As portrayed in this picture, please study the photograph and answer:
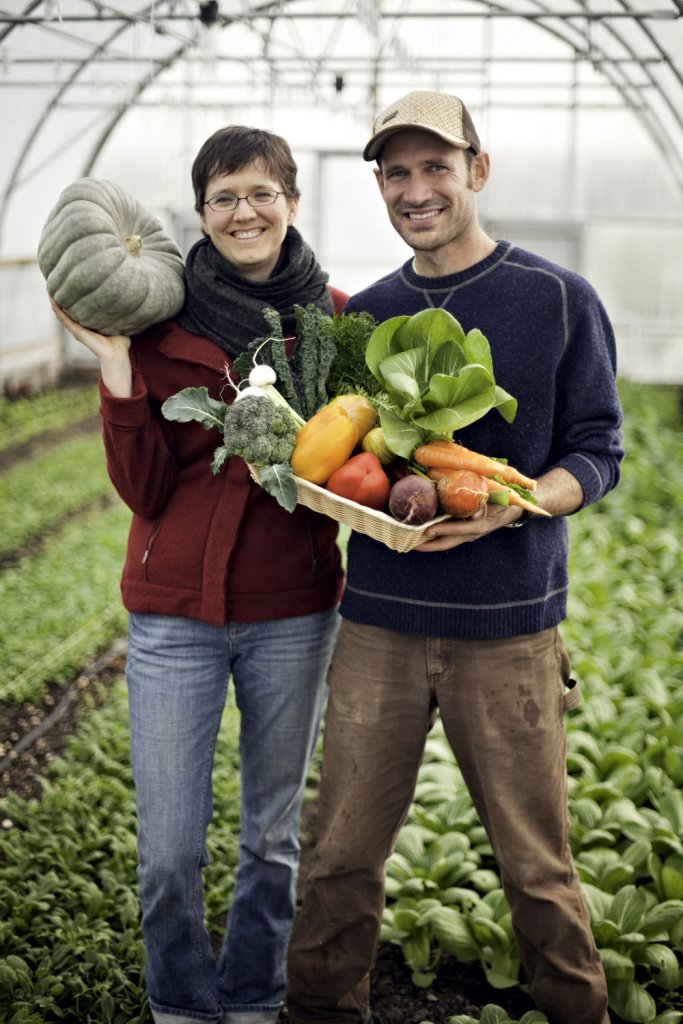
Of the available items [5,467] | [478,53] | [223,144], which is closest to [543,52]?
[478,53]

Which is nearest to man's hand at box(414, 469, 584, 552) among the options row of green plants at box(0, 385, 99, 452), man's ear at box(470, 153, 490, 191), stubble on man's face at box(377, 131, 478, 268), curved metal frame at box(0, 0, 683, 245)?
stubble on man's face at box(377, 131, 478, 268)

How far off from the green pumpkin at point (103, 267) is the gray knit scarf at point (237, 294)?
0.06m

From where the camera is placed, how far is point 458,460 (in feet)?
6.69

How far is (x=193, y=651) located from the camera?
2.29 m

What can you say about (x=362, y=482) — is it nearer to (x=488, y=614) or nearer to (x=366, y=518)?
(x=366, y=518)

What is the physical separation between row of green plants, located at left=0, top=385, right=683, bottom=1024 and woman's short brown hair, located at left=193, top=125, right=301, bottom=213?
200 centimetres

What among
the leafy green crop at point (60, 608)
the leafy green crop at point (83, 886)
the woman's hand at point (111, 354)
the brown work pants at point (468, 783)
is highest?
the woman's hand at point (111, 354)

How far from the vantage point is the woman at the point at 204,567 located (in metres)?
2.25

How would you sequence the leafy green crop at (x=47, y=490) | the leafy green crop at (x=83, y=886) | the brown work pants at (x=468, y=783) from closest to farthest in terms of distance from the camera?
1. the brown work pants at (x=468, y=783)
2. the leafy green crop at (x=83, y=886)
3. the leafy green crop at (x=47, y=490)

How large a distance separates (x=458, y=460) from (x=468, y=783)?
2.70 feet

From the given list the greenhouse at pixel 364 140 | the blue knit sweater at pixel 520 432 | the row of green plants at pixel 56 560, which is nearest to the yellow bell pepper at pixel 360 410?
the blue knit sweater at pixel 520 432

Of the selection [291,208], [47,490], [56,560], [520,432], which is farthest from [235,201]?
[47,490]

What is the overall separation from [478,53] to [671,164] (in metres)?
2.73

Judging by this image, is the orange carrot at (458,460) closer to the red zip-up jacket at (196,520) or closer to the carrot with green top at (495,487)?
the carrot with green top at (495,487)
